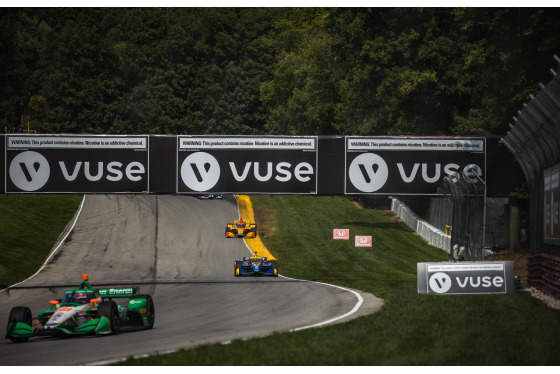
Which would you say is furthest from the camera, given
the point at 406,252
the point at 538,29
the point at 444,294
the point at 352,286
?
the point at 406,252

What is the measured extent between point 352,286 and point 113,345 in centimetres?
1475

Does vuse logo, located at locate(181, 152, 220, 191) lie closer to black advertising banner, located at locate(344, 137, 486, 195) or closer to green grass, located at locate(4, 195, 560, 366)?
black advertising banner, located at locate(344, 137, 486, 195)

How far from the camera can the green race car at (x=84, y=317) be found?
15.3m

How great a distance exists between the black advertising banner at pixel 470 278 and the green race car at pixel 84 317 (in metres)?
6.42

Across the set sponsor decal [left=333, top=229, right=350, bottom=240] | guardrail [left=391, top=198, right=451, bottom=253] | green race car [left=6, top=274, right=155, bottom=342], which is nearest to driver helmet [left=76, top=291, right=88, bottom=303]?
green race car [left=6, top=274, right=155, bottom=342]

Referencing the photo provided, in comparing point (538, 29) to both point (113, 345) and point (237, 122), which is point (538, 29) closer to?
point (113, 345)

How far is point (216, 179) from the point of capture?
2523 centimetres

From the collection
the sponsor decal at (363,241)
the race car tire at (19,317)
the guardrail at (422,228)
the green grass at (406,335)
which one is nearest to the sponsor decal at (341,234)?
the sponsor decal at (363,241)

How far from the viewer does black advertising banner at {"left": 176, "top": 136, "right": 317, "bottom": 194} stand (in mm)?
25078

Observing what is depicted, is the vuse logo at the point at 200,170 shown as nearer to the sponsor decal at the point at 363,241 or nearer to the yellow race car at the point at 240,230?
the yellow race car at the point at 240,230

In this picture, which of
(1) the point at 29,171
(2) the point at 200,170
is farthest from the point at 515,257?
(1) the point at 29,171

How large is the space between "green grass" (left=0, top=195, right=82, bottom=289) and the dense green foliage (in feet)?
61.2

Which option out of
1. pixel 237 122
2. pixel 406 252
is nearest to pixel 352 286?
pixel 406 252

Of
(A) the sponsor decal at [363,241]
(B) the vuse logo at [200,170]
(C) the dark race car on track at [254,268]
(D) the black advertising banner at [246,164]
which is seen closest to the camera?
(D) the black advertising banner at [246,164]
